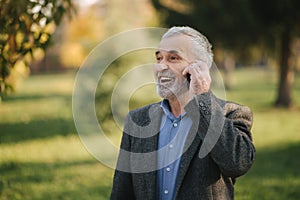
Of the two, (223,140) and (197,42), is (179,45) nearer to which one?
(197,42)

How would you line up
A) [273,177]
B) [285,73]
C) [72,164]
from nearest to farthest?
[273,177] < [72,164] < [285,73]

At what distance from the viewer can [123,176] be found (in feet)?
8.52

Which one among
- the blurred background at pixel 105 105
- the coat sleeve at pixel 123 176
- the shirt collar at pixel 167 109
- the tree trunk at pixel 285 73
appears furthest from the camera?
the tree trunk at pixel 285 73

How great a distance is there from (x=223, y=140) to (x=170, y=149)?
0.35 m

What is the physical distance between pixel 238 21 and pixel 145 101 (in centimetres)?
716

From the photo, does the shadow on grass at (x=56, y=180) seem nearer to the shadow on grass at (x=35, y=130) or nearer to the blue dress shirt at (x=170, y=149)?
the shadow on grass at (x=35, y=130)

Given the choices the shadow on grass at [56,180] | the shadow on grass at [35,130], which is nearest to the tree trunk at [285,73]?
the shadow on grass at [35,130]

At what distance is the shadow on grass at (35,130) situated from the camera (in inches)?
470

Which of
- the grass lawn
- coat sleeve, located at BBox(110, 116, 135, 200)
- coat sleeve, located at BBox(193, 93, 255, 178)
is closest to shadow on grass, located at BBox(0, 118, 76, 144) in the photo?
the grass lawn

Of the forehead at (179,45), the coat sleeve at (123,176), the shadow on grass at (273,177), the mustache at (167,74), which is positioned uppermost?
the forehead at (179,45)

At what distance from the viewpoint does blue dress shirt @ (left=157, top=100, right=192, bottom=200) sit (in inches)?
95.0

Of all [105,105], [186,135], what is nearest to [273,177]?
[105,105]

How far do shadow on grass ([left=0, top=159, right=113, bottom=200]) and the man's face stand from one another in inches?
172

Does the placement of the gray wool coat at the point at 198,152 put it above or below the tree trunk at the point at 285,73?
above
